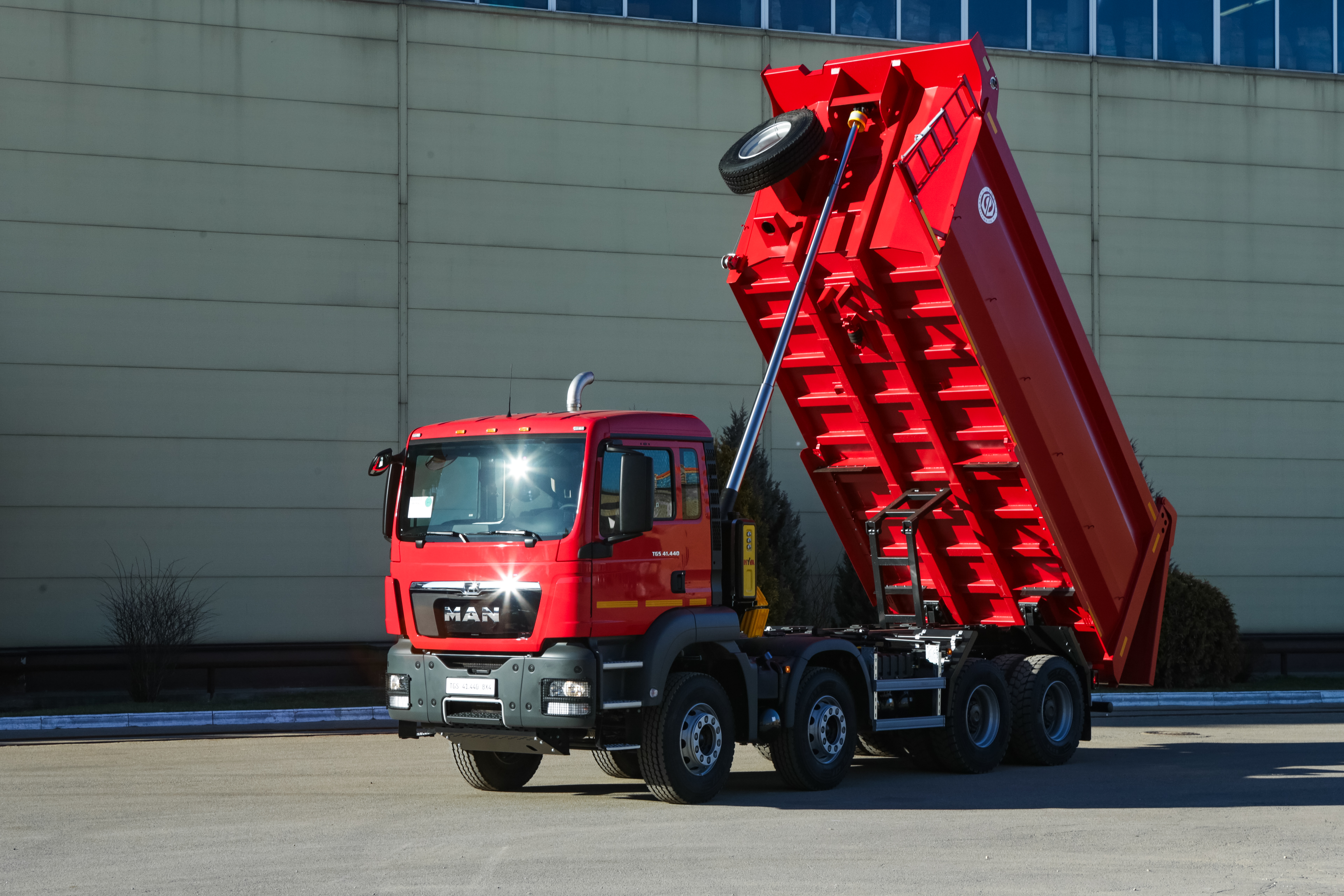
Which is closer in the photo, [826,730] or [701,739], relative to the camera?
[701,739]

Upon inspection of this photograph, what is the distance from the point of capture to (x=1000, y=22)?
87.1ft

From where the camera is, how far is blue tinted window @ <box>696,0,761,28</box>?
83.1ft

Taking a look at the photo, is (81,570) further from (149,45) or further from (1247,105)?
(1247,105)

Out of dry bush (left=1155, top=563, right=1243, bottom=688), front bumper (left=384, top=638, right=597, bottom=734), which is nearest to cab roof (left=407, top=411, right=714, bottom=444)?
front bumper (left=384, top=638, right=597, bottom=734)

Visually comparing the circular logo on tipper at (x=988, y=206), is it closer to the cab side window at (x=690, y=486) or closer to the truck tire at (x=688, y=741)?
the cab side window at (x=690, y=486)

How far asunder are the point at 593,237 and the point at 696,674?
1407 centimetres

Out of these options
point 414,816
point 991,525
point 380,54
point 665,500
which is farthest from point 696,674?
point 380,54

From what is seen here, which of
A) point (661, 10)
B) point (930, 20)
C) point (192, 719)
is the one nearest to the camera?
point (192, 719)

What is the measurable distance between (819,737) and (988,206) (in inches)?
177

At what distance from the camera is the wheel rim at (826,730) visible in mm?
12375

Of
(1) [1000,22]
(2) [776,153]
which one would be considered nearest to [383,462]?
(2) [776,153]

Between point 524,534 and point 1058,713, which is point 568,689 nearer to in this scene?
point 524,534

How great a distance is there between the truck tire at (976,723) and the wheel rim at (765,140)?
4804mm

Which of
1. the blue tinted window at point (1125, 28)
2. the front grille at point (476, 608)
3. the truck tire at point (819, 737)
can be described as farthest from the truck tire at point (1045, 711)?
the blue tinted window at point (1125, 28)
